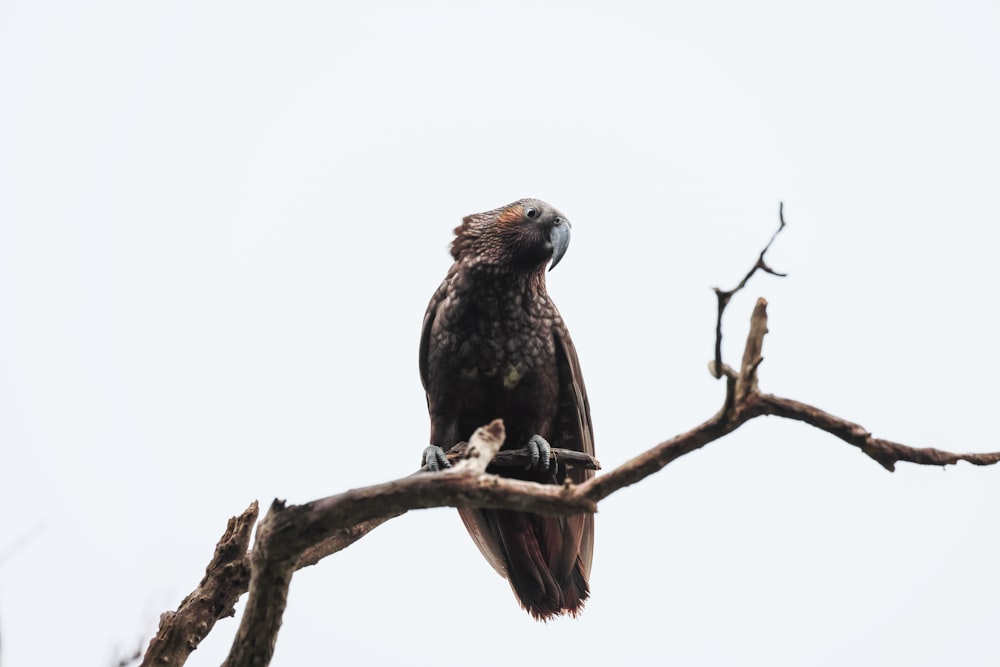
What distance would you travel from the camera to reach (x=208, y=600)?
12.4 ft

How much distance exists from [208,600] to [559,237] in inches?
109

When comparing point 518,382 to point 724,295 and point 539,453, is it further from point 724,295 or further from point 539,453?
point 724,295

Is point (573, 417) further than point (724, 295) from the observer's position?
Yes

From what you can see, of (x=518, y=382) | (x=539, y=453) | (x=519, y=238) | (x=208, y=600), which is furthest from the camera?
(x=519, y=238)

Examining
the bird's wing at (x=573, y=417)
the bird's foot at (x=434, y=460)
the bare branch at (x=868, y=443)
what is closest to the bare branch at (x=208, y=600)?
the bird's foot at (x=434, y=460)

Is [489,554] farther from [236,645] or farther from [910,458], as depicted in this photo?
[910,458]

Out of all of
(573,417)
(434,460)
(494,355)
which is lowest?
(434,460)

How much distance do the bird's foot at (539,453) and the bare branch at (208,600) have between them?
5.06 feet

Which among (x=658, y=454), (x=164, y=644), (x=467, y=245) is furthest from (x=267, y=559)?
(x=467, y=245)

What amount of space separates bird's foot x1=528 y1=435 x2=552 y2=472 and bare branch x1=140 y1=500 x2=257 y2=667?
154 centimetres

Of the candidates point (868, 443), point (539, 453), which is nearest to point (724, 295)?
point (868, 443)

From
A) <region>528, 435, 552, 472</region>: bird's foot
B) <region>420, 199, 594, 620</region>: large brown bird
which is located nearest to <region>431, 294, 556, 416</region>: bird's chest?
<region>420, 199, 594, 620</region>: large brown bird

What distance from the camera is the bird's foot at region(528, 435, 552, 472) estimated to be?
183 inches

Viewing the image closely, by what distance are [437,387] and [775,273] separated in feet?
8.02
